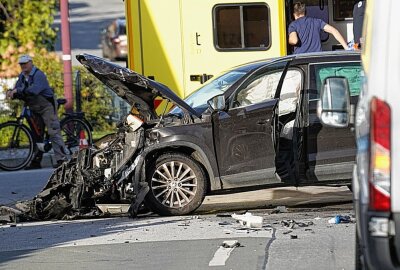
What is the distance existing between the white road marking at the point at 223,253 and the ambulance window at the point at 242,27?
6608 millimetres

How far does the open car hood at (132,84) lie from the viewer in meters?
11.6

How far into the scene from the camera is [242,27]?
16203mm

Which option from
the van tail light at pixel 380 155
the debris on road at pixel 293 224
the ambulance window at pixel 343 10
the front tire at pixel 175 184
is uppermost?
the ambulance window at pixel 343 10

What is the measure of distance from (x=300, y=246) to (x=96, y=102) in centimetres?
1138

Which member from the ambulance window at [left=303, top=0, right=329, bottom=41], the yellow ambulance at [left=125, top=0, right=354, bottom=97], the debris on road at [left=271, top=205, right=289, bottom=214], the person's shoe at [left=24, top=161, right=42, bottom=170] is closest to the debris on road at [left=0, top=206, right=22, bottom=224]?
the debris on road at [left=271, top=205, right=289, bottom=214]

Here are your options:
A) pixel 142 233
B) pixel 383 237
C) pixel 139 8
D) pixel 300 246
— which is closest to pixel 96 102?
pixel 139 8

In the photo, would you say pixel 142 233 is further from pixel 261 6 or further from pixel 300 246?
pixel 261 6

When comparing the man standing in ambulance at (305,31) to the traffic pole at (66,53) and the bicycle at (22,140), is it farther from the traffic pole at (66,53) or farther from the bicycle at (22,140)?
the traffic pole at (66,53)

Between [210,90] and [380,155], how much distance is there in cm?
649

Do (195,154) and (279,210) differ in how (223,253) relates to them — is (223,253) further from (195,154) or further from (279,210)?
(279,210)

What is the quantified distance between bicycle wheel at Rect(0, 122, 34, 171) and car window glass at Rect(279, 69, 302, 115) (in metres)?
6.90

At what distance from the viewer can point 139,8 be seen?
52.4ft

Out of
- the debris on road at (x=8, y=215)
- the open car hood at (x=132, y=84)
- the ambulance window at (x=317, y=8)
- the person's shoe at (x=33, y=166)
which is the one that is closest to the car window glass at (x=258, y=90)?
the open car hood at (x=132, y=84)

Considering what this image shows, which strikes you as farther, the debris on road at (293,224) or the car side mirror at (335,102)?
the debris on road at (293,224)
